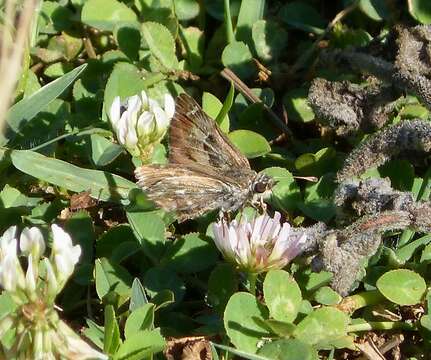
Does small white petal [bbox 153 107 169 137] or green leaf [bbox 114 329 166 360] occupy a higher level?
small white petal [bbox 153 107 169 137]

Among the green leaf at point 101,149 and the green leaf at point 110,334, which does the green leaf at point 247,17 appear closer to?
the green leaf at point 101,149

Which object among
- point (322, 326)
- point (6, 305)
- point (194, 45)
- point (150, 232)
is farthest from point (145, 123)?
point (194, 45)

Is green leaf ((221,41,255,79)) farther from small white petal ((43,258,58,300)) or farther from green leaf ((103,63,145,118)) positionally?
small white petal ((43,258,58,300))

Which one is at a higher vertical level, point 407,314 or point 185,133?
point 185,133

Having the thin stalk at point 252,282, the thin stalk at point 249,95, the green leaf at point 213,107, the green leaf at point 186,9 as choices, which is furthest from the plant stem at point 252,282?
the green leaf at point 186,9

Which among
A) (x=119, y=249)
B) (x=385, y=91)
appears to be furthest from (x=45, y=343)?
(x=385, y=91)

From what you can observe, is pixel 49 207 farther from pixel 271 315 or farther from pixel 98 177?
pixel 271 315

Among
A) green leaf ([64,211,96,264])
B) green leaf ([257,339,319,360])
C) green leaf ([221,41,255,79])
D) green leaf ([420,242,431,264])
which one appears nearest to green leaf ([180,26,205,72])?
green leaf ([221,41,255,79])
